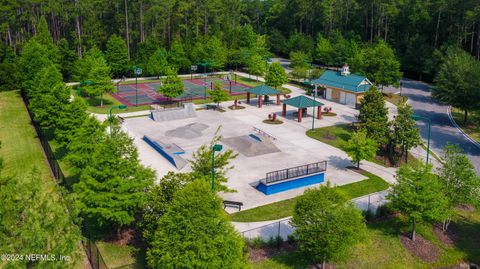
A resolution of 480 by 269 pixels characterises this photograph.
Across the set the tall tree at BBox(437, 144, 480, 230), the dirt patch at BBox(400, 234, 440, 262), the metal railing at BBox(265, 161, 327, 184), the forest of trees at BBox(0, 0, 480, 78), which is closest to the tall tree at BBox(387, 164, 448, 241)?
the dirt patch at BBox(400, 234, 440, 262)

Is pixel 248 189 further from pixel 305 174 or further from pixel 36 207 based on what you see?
pixel 36 207

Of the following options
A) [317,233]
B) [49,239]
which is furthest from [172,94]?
[49,239]

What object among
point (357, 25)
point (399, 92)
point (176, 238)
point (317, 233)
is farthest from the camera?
point (357, 25)

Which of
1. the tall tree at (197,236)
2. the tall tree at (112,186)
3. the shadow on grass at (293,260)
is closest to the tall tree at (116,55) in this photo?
the tall tree at (112,186)

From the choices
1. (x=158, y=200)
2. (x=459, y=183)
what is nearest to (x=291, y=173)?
(x=459, y=183)

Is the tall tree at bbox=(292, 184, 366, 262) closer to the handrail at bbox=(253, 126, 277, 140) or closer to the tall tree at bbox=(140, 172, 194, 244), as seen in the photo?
the tall tree at bbox=(140, 172, 194, 244)

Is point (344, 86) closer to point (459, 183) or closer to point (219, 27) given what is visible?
point (459, 183)
